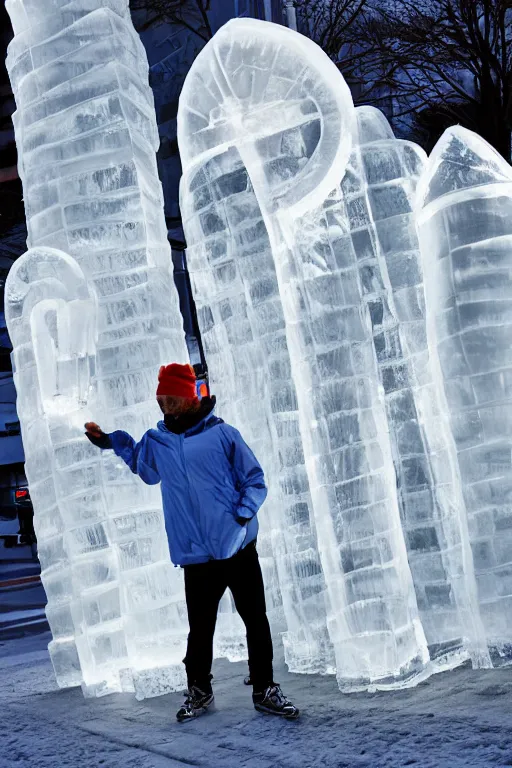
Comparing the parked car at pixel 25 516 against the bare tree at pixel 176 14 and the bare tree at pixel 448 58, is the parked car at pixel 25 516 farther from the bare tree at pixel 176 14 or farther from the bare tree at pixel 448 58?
the bare tree at pixel 448 58

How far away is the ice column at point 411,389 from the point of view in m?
4.10

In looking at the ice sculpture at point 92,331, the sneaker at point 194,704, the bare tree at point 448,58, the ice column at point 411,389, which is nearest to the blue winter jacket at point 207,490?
the sneaker at point 194,704

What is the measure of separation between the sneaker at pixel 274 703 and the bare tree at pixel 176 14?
41.5 ft

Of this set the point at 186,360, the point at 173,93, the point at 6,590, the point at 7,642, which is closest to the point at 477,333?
the point at 186,360

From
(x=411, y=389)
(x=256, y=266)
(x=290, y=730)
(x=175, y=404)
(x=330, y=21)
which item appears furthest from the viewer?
(x=330, y=21)

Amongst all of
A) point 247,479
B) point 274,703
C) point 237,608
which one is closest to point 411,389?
point 247,479

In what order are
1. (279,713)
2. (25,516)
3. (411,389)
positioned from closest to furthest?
(279,713) → (411,389) → (25,516)

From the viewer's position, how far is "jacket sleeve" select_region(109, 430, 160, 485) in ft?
13.0

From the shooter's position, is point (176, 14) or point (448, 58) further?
point (176, 14)

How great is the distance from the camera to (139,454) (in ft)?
13.0

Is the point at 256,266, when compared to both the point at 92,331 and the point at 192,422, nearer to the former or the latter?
the point at 92,331

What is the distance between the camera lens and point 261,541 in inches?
181

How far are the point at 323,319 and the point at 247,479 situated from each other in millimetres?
761

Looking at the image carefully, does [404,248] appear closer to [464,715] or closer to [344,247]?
[344,247]
